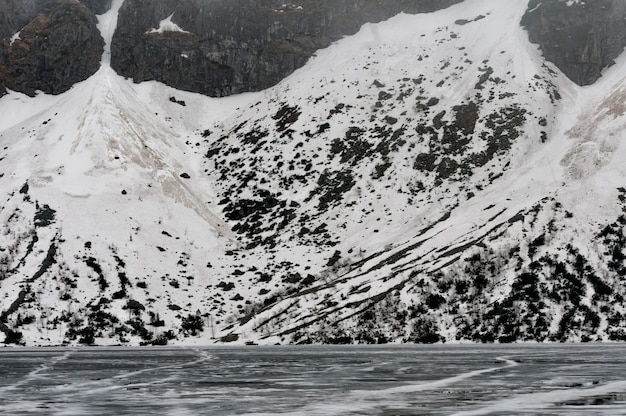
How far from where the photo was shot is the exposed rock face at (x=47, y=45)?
18250 cm

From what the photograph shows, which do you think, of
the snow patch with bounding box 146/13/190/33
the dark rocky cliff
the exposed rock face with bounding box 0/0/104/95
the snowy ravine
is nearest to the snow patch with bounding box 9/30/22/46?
the exposed rock face with bounding box 0/0/104/95

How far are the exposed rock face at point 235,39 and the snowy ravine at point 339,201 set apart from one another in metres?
5.92

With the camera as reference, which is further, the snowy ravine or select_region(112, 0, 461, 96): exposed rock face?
select_region(112, 0, 461, 96): exposed rock face

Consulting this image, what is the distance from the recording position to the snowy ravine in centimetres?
7856

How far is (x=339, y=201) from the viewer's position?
12306cm

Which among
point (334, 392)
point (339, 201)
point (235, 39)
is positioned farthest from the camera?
point (235, 39)

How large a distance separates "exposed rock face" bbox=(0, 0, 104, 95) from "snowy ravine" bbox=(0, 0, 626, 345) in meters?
6.33

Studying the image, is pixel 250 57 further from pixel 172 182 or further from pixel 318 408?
pixel 318 408

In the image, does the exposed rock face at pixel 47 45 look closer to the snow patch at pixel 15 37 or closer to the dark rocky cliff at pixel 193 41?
the snow patch at pixel 15 37

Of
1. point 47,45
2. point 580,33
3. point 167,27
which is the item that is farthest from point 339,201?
point 47,45

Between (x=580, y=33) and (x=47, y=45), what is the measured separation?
131 meters

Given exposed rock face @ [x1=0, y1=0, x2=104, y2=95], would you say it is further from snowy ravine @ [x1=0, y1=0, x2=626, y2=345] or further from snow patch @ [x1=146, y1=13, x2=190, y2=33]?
snow patch @ [x1=146, y1=13, x2=190, y2=33]

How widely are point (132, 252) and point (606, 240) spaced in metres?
66.9

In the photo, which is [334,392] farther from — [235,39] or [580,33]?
[235,39]
